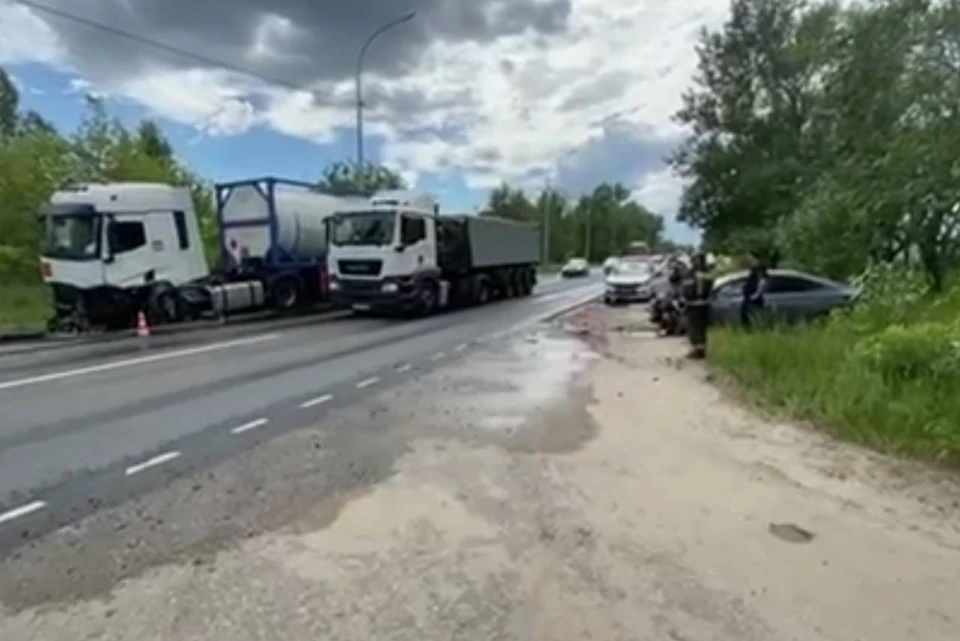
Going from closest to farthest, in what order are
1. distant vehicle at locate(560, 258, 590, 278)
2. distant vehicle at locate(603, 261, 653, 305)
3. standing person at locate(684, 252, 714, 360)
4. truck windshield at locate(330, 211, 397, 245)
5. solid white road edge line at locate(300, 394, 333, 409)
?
solid white road edge line at locate(300, 394, 333, 409)
standing person at locate(684, 252, 714, 360)
truck windshield at locate(330, 211, 397, 245)
distant vehicle at locate(603, 261, 653, 305)
distant vehicle at locate(560, 258, 590, 278)

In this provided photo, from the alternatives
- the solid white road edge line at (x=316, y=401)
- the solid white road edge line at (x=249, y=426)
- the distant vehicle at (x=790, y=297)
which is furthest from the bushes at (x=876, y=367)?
the solid white road edge line at (x=249, y=426)

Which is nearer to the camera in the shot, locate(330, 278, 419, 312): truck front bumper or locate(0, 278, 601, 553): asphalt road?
locate(0, 278, 601, 553): asphalt road

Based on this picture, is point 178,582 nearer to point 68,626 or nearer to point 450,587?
point 68,626

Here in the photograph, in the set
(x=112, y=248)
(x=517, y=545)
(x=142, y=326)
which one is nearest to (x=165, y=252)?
(x=112, y=248)

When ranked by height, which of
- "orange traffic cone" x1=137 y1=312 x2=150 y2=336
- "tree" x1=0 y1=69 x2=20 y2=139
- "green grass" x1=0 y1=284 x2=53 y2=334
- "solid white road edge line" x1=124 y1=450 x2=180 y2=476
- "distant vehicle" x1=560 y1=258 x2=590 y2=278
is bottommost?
"distant vehicle" x1=560 y1=258 x2=590 y2=278

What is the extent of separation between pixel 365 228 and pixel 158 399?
42.6ft

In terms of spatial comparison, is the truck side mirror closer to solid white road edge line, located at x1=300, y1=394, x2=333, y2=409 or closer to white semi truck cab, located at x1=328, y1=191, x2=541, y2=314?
white semi truck cab, located at x1=328, y1=191, x2=541, y2=314

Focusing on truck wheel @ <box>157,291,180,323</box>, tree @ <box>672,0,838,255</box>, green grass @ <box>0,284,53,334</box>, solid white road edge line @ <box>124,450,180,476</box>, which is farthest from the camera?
tree @ <box>672,0,838,255</box>

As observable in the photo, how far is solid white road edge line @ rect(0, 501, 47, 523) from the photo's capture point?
18.5 feet

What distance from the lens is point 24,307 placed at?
25672 mm

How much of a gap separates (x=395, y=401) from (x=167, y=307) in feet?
42.6

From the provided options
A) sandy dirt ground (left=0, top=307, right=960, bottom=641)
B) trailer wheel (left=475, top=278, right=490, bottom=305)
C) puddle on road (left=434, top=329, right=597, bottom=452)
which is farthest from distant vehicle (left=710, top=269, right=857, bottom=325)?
trailer wheel (left=475, top=278, right=490, bottom=305)

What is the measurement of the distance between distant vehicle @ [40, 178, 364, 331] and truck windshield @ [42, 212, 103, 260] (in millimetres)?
23

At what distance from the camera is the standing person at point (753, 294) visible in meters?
15.4
